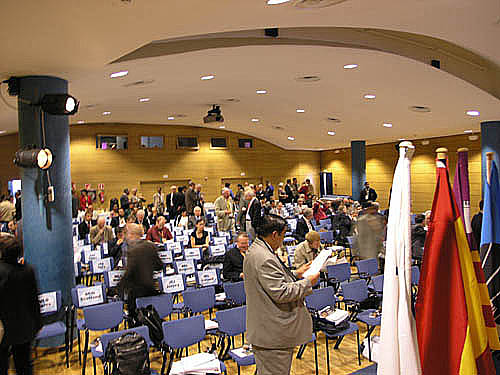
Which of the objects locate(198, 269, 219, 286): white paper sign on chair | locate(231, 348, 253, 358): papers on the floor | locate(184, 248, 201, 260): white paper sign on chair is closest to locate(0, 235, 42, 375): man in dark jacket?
locate(231, 348, 253, 358): papers on the floor

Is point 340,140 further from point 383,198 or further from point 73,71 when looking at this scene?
point 73,71

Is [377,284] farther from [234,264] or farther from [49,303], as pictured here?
[49,303]

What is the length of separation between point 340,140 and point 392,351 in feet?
66.4

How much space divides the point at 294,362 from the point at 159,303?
6.35 feet

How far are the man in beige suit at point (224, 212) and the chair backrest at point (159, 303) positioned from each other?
6.26m

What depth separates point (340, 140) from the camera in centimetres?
2162

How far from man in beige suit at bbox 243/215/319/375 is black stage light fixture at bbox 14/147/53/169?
405 centimetres

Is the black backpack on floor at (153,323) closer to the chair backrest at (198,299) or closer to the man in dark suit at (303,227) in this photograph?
the chair backrest at (198,299)

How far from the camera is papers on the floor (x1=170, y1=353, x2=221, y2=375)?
167 inches

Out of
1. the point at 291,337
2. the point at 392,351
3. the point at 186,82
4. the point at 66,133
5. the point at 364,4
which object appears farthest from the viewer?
the point at 186,82

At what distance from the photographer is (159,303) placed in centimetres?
560

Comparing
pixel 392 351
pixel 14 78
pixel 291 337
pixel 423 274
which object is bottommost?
pixel 291 337

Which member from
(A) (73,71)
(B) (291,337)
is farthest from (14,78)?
(B) (291,337)

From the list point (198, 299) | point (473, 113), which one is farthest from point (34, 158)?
point (473, 113)
